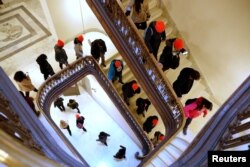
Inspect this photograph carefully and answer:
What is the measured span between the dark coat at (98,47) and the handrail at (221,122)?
4.17m

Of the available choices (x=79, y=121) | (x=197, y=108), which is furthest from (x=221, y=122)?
(x=79, y=121)

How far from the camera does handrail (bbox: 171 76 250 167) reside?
8.80 ft

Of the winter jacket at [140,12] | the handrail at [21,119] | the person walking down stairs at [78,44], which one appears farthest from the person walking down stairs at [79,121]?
the handrail at [21,119]

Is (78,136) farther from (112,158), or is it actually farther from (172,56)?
(172,56)

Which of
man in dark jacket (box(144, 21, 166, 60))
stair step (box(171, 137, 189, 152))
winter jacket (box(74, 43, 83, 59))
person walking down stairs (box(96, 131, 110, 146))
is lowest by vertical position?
person walking down stairs (box(96, 131, 110, 146))

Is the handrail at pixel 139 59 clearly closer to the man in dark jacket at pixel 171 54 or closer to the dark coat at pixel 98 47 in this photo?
the man in dark jacket at pixel 171 54

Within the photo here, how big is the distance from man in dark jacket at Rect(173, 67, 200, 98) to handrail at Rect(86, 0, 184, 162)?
0.26 meters

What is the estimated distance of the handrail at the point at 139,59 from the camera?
18.7ft

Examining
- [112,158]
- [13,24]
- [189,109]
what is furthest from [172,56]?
[13,24]

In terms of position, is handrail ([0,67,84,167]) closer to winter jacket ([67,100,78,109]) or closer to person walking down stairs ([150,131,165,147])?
person walking down stairs ([150,131,165,147])

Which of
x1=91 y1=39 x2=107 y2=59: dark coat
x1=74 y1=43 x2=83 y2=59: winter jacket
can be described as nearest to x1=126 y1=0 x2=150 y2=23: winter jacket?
x1=91 y1=39 x2=107 y2=59: dark coat

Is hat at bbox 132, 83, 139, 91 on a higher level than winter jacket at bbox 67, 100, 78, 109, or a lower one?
higher

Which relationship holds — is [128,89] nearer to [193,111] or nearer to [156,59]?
[156,59]

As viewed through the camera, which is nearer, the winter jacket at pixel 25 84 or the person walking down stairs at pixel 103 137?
the winter jacket at pixel 25 84
